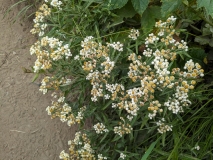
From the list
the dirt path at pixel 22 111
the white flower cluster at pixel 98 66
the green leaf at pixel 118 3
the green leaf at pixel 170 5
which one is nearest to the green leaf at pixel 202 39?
the green leaf at pixel 170 5

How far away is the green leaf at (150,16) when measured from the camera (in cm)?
215

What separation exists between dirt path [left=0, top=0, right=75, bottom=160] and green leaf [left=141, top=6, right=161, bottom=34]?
2.76 feet

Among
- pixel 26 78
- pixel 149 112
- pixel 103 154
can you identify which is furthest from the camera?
pixel 26 78

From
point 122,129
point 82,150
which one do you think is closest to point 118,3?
point 122,129

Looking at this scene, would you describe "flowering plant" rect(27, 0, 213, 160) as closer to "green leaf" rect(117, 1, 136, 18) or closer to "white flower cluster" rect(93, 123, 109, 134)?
"white flower cluster" rect(93, 123, 109, 134)

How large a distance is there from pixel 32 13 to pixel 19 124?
2.57ft

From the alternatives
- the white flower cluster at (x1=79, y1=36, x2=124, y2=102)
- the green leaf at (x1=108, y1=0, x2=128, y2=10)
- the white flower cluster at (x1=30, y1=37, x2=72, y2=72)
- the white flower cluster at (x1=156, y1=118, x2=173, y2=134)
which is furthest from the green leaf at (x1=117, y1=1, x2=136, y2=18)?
the white flower cluster at (x1=156, y1=118, x2=173, y2=134)

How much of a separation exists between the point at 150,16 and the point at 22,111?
1.10 metres

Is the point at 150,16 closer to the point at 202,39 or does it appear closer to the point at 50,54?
the point at 202,39

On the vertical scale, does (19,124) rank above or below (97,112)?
below

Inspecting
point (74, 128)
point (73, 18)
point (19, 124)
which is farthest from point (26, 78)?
point (73, 18)

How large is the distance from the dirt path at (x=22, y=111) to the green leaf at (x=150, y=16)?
84cm

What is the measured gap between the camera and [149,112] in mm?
1783

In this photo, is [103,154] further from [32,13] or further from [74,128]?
[32,13]
